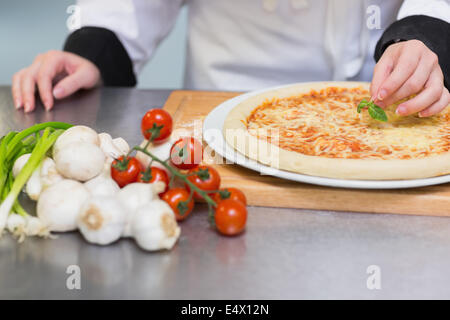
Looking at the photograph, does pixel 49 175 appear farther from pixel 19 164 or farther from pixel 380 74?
pixel 380 74

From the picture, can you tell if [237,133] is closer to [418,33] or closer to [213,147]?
[213,147]

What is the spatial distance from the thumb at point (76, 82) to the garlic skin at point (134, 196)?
0.74 meters

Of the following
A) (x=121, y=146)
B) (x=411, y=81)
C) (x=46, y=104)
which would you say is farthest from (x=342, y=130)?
(x=46, y=104)

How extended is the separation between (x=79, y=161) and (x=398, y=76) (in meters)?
0.60

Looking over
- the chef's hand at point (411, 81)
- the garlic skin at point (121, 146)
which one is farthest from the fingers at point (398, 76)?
the garlic skin at point (121, 146)

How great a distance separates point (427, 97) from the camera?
108 cm

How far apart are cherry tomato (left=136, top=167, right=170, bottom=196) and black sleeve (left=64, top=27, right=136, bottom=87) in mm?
768

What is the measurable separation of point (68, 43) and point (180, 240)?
0.97 metres

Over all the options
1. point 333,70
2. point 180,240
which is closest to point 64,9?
point 333,70

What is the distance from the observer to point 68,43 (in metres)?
1.62

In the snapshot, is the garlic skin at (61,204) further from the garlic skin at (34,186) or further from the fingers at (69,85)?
the fingers at (69,85)

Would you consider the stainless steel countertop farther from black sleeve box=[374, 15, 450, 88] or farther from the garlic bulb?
black sleeve box=[374, 15, 450, 88]

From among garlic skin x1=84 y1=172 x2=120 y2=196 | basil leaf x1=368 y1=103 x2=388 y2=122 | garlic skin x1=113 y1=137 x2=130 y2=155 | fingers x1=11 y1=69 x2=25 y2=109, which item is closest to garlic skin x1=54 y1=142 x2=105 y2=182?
garlic skin x1=84 y1=172 x2=120 y2=196

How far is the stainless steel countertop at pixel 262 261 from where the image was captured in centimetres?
73
